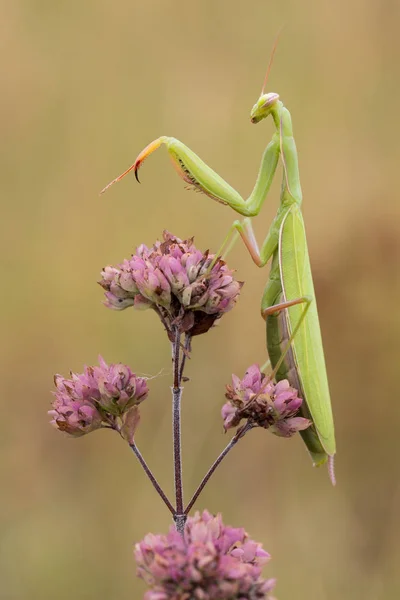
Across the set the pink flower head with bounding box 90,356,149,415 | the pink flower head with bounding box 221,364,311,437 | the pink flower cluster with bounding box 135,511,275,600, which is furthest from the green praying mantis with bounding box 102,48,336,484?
the pink flower cluster with bounding box 135,511,275,600

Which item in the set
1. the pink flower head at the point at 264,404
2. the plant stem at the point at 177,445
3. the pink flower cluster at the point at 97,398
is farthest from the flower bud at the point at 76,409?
the pink flower head at the point at 264,404

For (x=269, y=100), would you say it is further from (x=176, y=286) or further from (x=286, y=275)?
(x=176, y=286)

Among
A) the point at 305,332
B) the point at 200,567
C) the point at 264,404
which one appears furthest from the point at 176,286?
the point at 200,567

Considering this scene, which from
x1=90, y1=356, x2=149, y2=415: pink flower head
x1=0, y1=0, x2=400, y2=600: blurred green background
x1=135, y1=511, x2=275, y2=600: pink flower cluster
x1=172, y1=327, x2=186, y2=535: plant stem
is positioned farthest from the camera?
x1=0, y1=0, x2=400, y2=600: blurred green background

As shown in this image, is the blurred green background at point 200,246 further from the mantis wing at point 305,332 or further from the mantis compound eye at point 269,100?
the mantis compound eye at point 269,100

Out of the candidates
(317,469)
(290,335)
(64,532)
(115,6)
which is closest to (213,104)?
(115,6)

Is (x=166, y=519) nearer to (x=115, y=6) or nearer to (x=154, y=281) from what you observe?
(x=154, y=281)

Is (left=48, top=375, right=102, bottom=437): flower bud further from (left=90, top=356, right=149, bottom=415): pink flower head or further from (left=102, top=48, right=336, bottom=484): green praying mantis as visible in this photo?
(left=102, top=48, right=336, bottom=484): green praying mantis
